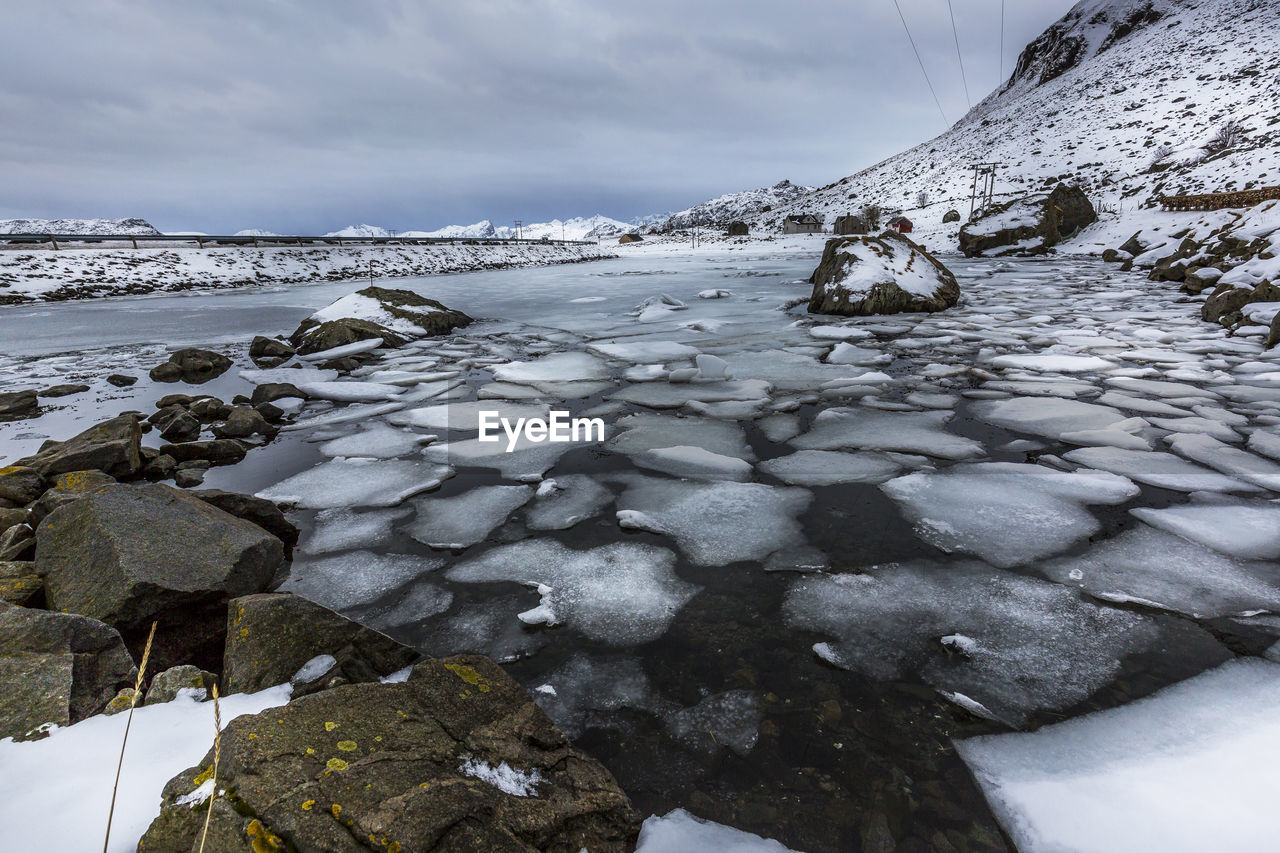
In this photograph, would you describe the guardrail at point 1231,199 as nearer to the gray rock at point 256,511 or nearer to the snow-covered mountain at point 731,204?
the gray rock at point 256,511

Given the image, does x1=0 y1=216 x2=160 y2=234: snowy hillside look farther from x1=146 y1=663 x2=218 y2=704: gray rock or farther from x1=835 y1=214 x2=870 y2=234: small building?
x1=146 y1=663 x2=218 y2=704: gray rock

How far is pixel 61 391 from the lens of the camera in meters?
5.65

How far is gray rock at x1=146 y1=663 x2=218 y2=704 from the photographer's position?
1.50 metres

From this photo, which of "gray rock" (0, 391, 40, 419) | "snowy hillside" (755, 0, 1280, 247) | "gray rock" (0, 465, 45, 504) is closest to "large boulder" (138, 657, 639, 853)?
"gray rock" (0, 465, 45, 504)

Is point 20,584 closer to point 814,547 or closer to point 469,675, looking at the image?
point 469,675

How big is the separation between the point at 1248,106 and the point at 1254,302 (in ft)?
176

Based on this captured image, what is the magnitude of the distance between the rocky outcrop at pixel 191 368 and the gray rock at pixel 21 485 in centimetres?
351

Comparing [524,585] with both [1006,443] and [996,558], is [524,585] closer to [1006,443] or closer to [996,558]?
[996,558]

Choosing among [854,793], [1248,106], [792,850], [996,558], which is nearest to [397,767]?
[792,850]

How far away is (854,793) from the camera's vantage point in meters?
1.42

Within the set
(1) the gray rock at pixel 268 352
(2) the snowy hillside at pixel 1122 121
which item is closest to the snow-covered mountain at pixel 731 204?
(2) the snowy hillside at pixel 1122 121

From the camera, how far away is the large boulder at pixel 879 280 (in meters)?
8.94

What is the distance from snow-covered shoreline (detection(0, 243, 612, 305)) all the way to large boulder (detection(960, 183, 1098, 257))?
23525mm

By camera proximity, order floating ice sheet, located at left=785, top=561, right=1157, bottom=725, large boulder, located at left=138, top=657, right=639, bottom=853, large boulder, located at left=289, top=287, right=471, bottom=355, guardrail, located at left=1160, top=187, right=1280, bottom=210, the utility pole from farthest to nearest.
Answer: the utility pole
guardrail, located at left=1160, top=187, right=1280, bottom=210
large boulder, located at left=289, top=287, right=471, bottom=355
floating ice sheet, located at left=785, top=561, right=1157, bottom=725
large boulder, located at left=138, top=657, right=639, bottom=853
